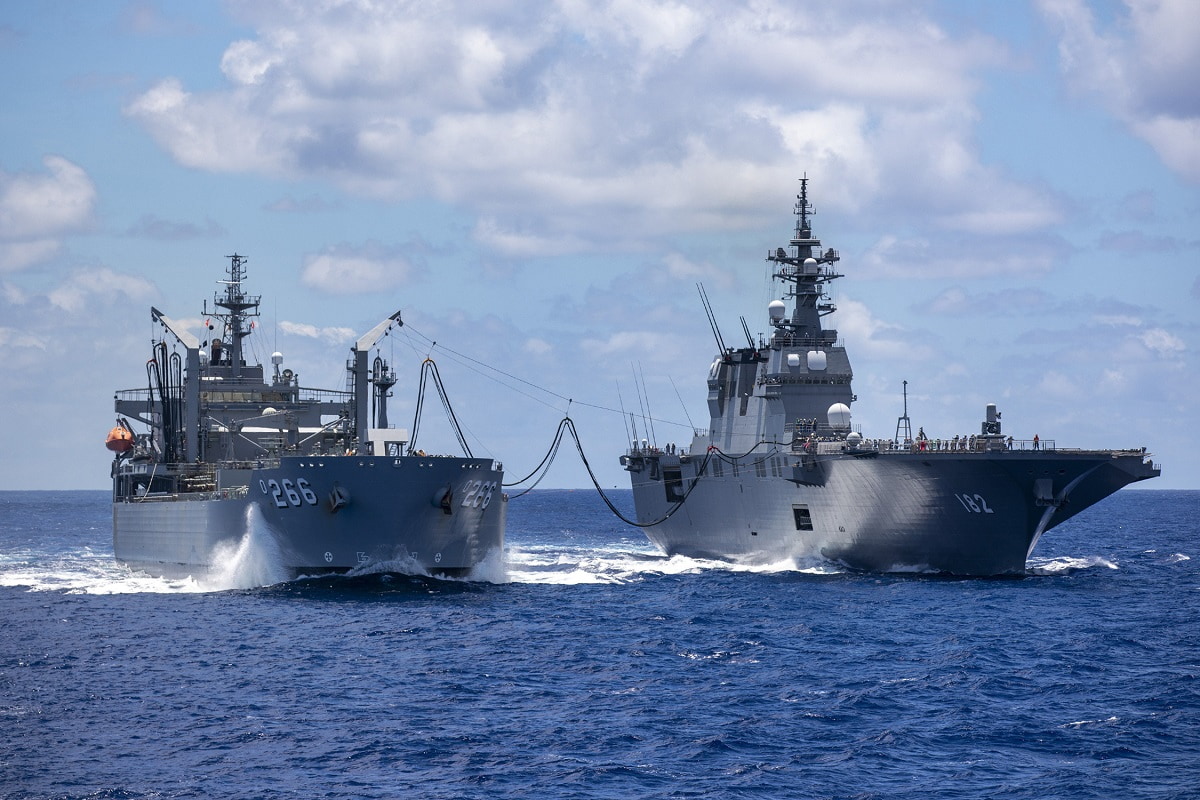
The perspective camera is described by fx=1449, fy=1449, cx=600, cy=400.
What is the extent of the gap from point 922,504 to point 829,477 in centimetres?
403

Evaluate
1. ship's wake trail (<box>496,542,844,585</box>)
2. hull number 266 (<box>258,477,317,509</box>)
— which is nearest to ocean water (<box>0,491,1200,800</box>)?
hull number 266 (<box>258,477,317,509</box>)

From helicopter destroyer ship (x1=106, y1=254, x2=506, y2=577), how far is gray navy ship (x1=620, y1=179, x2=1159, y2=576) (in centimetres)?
1233

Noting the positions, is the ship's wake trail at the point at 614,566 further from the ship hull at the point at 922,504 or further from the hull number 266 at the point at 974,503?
the hull number 266 at the point at 974,503

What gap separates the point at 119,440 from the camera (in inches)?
2554

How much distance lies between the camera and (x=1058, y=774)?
23078mm

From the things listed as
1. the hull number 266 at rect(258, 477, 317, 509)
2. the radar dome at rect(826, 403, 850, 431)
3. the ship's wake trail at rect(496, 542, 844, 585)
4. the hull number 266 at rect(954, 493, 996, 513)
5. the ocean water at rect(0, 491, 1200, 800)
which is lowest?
the ocean water at rect(0, 491, 1200, 800)

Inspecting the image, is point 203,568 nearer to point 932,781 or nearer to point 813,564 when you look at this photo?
point 813,564

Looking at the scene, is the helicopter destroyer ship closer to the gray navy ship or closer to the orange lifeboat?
the orange lifeboat

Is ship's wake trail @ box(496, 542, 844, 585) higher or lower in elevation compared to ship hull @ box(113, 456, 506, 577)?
lower

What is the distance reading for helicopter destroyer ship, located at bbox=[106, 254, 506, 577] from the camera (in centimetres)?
4425

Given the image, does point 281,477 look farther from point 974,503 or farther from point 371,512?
point 974,503

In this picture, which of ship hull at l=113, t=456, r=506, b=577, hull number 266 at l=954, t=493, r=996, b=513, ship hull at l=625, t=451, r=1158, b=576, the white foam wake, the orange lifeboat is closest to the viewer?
ship hull at l=113, t=456, r=506, b=577

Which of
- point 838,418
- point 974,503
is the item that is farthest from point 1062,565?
point 974,503

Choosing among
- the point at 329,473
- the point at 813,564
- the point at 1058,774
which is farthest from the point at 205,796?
the point at 813,564
